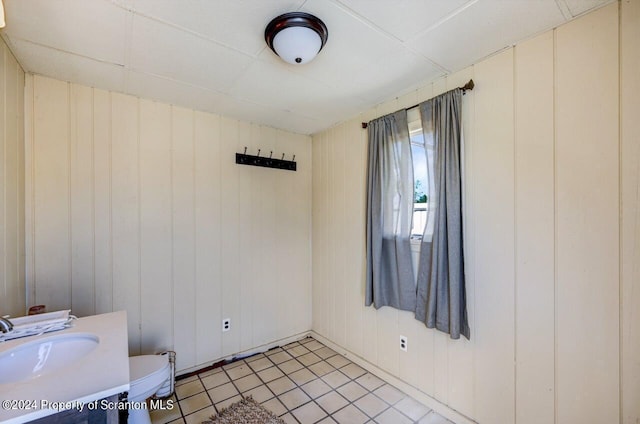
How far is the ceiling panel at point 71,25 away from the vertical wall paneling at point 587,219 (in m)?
2.28

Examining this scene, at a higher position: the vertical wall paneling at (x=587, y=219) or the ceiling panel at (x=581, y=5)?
the ceiling panel at (x=581, y=5)

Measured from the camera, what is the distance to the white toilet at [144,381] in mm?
1575

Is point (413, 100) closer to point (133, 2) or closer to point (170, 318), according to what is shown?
→ point (133, 2)

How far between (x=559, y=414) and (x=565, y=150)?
1366 mm

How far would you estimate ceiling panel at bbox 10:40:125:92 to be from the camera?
63.2 inches

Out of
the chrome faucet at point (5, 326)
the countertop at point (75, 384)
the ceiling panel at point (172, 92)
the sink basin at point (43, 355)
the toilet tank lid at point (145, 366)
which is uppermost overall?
the ceiling panel at point (172, 92)

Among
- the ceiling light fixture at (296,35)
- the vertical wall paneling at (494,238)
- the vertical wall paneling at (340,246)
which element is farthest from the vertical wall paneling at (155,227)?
the vertical wall paneling at (494,238)

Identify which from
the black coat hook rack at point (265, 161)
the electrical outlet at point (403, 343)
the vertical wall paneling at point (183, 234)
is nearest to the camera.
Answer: the electrical outlet at point (403, 343)

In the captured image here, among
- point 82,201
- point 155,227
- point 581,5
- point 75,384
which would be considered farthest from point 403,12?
point 82,201

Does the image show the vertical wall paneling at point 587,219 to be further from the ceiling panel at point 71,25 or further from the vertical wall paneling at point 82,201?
the vertical wall paneling at point 82,201

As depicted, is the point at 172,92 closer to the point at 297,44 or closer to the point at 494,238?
the point at 297,44

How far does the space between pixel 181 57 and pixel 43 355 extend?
1.70 m

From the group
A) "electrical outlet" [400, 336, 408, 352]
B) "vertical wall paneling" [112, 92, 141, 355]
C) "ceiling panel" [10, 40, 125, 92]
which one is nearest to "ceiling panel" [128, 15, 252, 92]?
"ceiling panel" [10, 40, 125, 92]

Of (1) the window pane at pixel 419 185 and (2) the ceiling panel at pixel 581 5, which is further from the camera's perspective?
(1) the window pane at pixel 419 185
